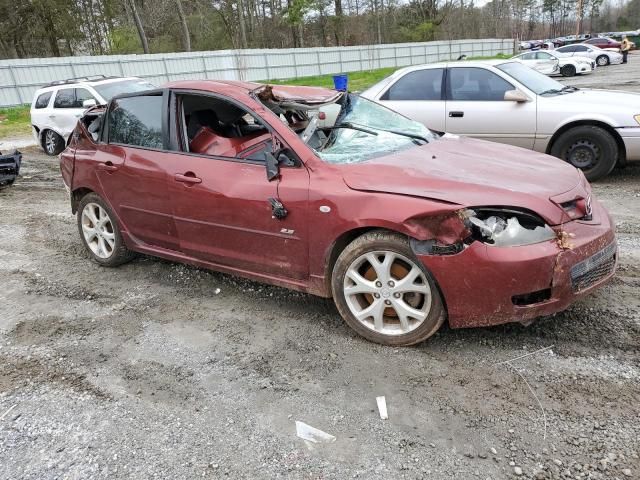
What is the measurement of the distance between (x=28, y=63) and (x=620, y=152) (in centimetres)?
2347

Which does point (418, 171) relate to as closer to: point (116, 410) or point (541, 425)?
point (541, 425)

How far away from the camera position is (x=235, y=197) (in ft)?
11.9

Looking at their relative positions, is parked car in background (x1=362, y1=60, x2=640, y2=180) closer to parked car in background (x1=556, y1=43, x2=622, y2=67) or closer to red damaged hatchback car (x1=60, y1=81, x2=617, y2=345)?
red damaged hatchback car (x1=60, y1=81, x2=617, y2=345)

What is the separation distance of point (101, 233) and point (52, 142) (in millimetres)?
8784

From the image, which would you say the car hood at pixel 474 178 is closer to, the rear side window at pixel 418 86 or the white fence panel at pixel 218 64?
the rear side window at pixel 418 86

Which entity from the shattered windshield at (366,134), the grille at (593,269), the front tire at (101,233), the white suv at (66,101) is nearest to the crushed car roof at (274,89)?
the shattered windshield at (366,134)

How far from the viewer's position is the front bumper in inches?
112

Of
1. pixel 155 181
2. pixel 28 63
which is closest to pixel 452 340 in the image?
pixel 155 181

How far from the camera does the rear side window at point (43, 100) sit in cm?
1215

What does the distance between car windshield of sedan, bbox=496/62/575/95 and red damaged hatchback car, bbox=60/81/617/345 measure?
3.28 metres

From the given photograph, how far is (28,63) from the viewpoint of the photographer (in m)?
22.4

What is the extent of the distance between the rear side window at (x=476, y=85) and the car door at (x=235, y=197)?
4.04 m

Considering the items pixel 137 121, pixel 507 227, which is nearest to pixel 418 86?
pixel 137 121

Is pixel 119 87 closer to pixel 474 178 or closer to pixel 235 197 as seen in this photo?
pixel 235 197
